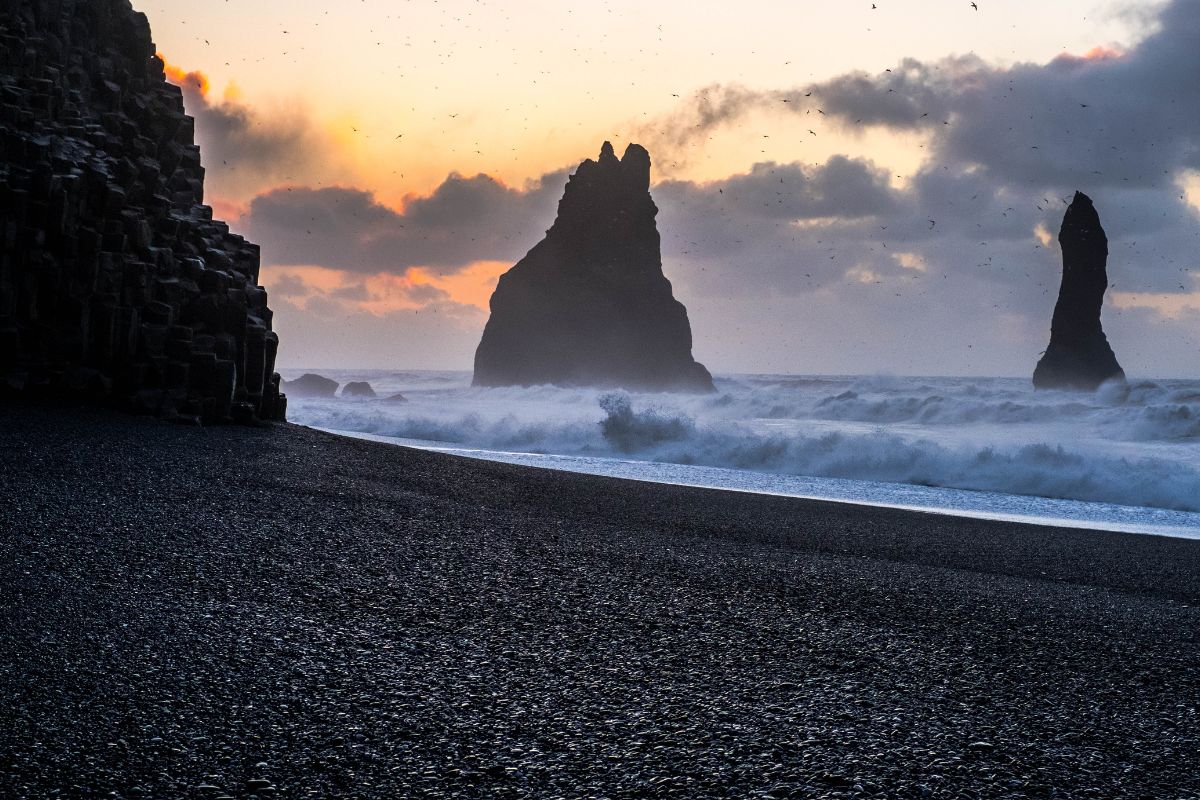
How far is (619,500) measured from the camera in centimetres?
1037

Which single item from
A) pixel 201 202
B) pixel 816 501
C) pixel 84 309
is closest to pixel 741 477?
pixel 816 501

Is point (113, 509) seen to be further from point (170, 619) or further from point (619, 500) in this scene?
point (619, 500)

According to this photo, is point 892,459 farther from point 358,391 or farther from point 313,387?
point 313,387

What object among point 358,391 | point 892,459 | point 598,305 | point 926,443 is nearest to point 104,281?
point 892,459

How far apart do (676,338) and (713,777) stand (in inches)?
3223

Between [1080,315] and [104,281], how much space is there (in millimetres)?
75273

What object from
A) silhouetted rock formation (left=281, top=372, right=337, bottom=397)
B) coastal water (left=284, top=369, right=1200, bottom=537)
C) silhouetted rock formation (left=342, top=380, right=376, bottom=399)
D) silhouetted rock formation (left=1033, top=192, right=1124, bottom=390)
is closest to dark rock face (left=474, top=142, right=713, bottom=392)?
silhouetted rock formation (left=342, top=380, right=376, bottom=399)

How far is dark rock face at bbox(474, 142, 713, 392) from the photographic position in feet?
271

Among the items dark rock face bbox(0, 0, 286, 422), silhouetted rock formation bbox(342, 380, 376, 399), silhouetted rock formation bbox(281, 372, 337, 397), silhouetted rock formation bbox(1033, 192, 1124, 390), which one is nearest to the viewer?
dark rock face bbox(0, 0, 286, 422)

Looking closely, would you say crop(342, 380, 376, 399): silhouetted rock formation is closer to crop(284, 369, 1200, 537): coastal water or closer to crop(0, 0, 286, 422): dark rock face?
crop(284, 369, 1200, 537): coastal water

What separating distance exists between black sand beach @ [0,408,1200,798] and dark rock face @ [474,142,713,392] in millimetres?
74531

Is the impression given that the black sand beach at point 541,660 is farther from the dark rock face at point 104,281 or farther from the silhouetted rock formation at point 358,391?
the silhouetted rock formation at point 358,391

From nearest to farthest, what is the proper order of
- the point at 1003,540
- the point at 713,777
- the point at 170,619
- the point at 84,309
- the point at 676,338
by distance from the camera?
the point at 713,777 → the point at 170,619 → the point at 1003,540 → the point at 84,309 → the point at 676,338

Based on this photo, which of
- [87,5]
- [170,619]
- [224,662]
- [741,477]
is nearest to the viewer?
[224,662]
